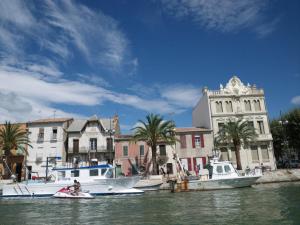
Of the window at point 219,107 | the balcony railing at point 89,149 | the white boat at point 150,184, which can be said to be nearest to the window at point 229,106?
the window at point 219,107

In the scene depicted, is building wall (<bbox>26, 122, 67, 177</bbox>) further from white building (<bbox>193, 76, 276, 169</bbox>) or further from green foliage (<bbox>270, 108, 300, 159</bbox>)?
green foliage (<bbox>270, 108, 300, 159</bbox>)

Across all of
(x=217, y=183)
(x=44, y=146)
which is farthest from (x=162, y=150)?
(x=44, y=146)

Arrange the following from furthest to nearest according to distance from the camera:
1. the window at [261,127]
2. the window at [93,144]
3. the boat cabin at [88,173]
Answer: the window at [261,127]
the window at [93,144]
the boat cabin at [88,173]

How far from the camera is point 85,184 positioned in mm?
28453

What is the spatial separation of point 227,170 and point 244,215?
53.6 ft

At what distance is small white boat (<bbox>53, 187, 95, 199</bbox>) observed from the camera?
26434mm

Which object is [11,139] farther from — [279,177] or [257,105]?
[257,105]

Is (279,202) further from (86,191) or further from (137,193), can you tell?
(86,191)

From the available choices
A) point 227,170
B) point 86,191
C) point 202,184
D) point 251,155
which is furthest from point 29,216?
point 251,155

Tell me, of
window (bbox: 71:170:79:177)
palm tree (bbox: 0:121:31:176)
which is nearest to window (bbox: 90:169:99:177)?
window (bbox: 71:170:79:177)

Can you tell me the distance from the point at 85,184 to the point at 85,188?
1.30 feet

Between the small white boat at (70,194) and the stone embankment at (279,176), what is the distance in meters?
20.4

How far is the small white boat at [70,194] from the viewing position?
1041 inches

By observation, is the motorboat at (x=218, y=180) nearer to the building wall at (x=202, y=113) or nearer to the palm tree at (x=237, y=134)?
the palm tree at (x=237, y=134)
